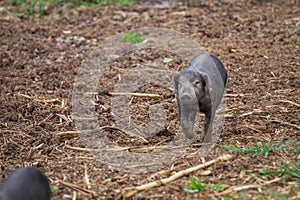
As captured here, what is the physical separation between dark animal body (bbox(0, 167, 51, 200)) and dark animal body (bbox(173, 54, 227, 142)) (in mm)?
1860

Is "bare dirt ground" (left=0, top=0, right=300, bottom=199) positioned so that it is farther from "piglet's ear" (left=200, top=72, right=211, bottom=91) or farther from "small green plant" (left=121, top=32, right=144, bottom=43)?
"piglet's ear" (left=200, top=72, right=211, bottom=91)

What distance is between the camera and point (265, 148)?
5062 millimetres

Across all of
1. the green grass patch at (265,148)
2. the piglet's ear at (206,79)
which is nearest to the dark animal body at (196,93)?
the piglet's ear at (206,79)

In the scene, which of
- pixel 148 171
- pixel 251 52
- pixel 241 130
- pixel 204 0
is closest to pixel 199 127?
pixel 241 130

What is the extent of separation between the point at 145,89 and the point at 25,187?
371 centimetres

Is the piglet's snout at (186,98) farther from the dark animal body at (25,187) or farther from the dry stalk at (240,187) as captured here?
the dark animal body at (25,187)

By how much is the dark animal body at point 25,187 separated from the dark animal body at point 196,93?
1.86m

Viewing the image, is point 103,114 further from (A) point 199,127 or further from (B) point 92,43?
(B) point 92,43

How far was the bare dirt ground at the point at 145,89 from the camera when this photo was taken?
482 centimetres

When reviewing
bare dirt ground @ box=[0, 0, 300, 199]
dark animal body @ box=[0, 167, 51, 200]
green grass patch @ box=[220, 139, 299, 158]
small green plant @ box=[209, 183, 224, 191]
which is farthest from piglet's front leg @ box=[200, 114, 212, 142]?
dark animal body @ box=[0, 167, 51, 200]

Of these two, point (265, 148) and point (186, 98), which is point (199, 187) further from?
point (186, 98)

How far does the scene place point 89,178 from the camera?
4.90m

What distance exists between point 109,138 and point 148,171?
44.4 inches

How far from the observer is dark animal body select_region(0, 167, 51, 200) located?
158 inches
